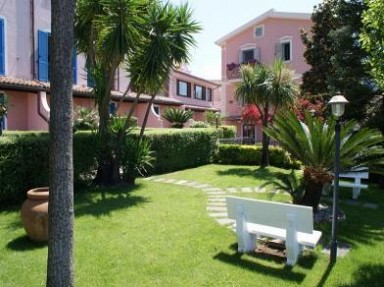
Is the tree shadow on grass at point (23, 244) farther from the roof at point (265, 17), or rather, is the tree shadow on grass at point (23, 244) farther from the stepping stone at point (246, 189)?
the roof at point (265, 17)

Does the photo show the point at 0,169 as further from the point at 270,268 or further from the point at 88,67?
the point at 270,268

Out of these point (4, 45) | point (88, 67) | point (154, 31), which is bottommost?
point (88, 67)

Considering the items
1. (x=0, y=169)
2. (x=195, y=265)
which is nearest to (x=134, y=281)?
(x=195, y=265)

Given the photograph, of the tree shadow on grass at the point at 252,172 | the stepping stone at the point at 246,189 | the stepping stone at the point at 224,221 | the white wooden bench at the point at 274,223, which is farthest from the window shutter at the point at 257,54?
the white wooden bench at the point at 274,223

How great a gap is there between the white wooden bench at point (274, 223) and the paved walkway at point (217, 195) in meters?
1.52

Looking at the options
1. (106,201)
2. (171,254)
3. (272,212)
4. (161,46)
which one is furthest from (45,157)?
(272,212)

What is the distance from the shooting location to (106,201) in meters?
9.39

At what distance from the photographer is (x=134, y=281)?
4863mm

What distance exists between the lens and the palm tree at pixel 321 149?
7492 mm

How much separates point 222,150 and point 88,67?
28.8 feet

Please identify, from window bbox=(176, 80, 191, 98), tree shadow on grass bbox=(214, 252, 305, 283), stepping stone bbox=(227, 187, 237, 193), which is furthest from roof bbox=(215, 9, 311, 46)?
tree shadow on grass bbox=(214, 252, 305, 283)

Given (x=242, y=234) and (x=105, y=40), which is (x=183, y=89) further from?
(x=242, y=234)

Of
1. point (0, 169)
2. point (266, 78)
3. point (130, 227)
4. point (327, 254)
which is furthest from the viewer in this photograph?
point (266, 78)

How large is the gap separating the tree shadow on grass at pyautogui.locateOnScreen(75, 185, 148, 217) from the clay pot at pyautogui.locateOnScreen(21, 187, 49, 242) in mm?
1738
